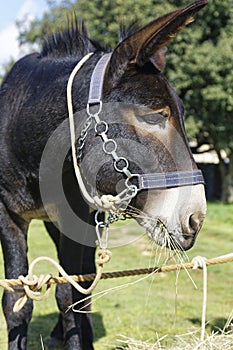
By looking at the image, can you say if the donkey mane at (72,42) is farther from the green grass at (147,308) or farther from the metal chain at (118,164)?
the green grass at (147,308)

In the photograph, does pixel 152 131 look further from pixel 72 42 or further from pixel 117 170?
pixel 72 42

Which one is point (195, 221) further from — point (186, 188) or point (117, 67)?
point (117, 67)

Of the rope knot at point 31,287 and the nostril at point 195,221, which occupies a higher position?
the nostril at point 195,221

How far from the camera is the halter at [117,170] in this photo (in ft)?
7.89

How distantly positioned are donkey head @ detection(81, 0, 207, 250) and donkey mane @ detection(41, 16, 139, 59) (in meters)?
0.58

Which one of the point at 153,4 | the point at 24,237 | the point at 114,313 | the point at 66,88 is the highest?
the point at 153,4

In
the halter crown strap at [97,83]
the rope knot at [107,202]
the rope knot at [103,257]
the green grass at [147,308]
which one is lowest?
the green grass at [147,308]

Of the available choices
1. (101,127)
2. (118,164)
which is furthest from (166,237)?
(101,127)

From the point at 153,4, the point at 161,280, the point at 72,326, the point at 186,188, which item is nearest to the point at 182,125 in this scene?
the point at 186,188

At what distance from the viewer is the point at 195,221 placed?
233cm

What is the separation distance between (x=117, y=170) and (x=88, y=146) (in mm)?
222

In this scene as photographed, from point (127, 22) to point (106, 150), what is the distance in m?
0.95

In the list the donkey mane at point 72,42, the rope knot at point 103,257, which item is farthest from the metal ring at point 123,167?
the donkey mane at point 72,42

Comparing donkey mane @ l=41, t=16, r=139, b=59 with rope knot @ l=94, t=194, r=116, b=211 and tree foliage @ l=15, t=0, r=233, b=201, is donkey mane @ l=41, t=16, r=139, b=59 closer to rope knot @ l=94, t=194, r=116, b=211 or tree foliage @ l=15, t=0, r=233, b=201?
rope knot @ l=94, t=194, r=116, b=211
